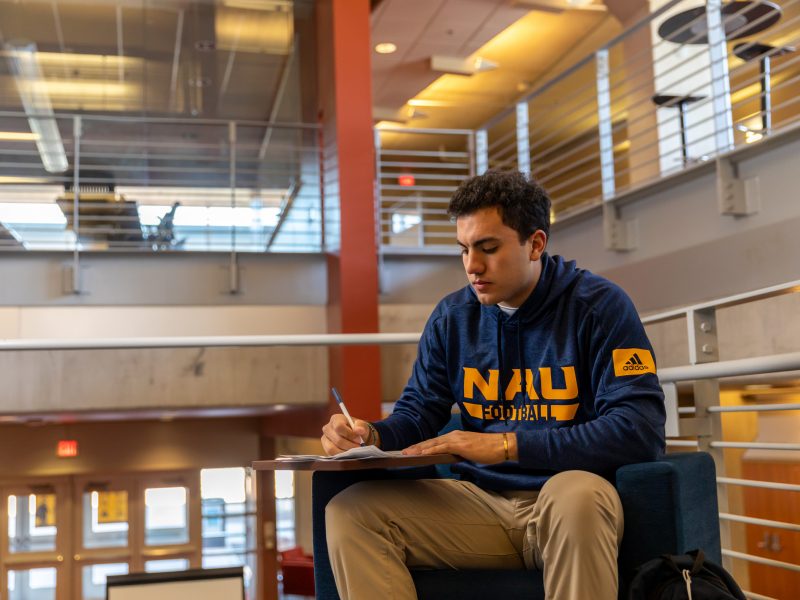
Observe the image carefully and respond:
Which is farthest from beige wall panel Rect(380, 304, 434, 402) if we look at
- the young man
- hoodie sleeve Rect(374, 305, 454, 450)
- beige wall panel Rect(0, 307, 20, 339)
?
the young man

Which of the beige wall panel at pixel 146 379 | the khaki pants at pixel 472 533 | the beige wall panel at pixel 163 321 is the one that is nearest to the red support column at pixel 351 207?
the beige wall panel at pixel 163 321

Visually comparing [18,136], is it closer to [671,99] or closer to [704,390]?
[671,99]

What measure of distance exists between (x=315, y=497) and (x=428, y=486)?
8.9 inches

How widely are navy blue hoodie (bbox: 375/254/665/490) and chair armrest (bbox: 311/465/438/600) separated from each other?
0.30 ft

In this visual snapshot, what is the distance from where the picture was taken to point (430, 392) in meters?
1.94

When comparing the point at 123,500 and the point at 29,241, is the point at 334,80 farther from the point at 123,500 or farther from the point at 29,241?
the point at 123,500

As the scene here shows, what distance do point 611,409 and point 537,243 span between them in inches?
14.9

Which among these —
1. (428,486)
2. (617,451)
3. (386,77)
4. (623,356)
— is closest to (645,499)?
(617,451)

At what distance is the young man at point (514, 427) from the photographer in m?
1.48

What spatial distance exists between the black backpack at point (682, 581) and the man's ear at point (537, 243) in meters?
0.62

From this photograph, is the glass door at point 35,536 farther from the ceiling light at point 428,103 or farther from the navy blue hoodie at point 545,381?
Result: the navy blue hoodie at point 545,381

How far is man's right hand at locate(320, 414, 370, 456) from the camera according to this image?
1.74 meters

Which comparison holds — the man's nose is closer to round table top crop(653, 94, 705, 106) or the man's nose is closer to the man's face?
the man's face

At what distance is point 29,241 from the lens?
6254 millimetres
